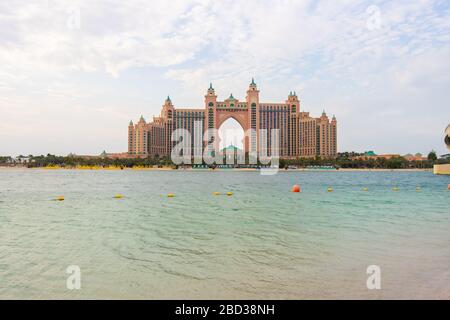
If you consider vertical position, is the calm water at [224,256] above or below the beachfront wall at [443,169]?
below

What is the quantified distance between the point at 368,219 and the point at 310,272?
11.6 m

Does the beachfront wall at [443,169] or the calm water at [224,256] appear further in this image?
the beachfront wall at [443,169]

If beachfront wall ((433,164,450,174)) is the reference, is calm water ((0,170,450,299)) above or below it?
below

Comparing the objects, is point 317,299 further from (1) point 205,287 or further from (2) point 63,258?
(2) point 63,258

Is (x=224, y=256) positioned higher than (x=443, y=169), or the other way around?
(x=443, y=169)

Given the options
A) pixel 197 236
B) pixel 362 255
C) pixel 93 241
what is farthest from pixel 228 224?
pixel 362 255

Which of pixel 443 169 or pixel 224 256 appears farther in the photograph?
pixel 443 169

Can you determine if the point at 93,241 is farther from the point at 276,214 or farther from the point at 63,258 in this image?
the point at 276,214

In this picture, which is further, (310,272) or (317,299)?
(310,272)

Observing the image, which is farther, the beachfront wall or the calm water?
the beachfront wall

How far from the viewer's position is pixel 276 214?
21125mm

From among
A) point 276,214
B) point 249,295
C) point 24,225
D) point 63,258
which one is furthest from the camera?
point 276,214

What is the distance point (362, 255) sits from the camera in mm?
11055
